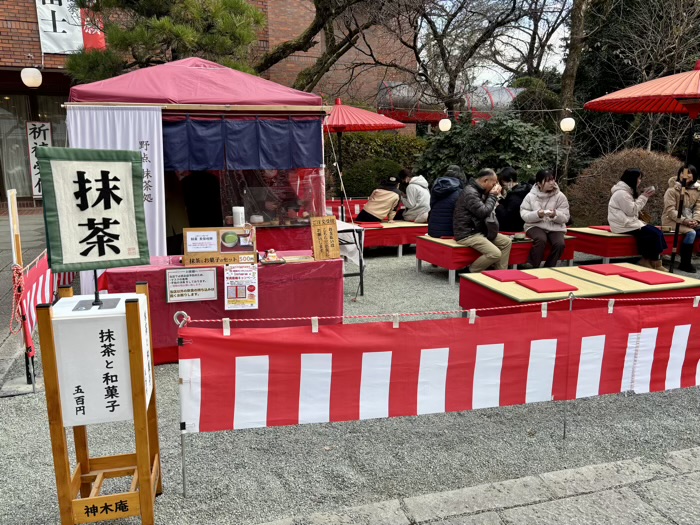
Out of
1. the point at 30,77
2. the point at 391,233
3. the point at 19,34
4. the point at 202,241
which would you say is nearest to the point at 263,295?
the point at 202,241

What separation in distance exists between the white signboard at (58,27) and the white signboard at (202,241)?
33.5ft

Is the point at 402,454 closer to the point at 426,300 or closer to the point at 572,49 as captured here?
the point at 426,300

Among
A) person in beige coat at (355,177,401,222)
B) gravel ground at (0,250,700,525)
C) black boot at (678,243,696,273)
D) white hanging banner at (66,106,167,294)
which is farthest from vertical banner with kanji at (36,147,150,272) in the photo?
black boot at (678,243,696,273)

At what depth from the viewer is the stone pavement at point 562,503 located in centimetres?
279

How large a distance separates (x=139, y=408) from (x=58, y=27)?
13.4 metres

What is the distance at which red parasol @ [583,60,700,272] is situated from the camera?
239 inches

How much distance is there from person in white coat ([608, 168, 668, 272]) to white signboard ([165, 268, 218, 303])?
634cm

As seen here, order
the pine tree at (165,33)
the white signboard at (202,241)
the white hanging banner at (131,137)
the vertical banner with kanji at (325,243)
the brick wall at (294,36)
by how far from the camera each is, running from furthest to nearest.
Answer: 1. the brick wall at (294,36)
2. the pine tree at (165,33)
3. the white hanging banner at (131,137)
4. the vertical banner with kanji at (325,243)
5. the white signboard at (202,241)

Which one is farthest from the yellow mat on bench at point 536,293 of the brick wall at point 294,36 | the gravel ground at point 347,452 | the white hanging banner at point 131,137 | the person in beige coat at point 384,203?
the brick wall at point 294,36

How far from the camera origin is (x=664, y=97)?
655 centimetres

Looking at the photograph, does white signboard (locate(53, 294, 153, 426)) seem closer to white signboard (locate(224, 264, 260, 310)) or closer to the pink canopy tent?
white signboard (locate(224, 264, 260, 310))

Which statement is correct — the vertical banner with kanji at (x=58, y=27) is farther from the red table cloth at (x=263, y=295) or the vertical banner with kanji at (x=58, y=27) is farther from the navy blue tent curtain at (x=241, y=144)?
the red table cloth at (x=263, y=295)

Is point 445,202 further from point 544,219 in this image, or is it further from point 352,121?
point 352,121

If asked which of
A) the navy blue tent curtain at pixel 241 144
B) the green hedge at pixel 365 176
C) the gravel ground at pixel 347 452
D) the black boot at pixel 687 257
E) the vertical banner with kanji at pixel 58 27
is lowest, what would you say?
the gravel ground at pixel 347 452
